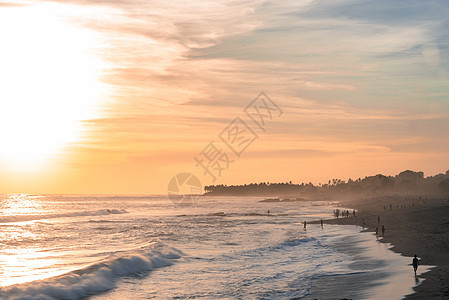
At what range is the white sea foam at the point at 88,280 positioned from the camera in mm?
24922

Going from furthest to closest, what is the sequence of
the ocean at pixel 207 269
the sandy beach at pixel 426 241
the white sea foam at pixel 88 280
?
the white sea foam at pixel 88 280
the ocean at pixel 207 269
the sandy beach at pixel 426 241

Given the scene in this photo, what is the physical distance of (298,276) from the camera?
29.2m

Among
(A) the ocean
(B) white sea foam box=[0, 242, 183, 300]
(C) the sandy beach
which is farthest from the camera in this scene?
(B) white sea foam box=[0, 242, 183, 300]

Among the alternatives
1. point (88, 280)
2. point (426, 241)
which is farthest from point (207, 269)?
point (426, 241)

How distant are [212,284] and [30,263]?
17367 millimetres

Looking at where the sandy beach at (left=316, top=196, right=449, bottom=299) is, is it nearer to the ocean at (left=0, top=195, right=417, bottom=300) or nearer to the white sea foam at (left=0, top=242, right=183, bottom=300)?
the ocean at (left=0, top=195, right=417, bottom=300)

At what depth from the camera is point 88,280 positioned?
92.8 ft

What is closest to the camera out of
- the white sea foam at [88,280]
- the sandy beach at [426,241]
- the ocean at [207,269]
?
the sandy beach at [426,241]

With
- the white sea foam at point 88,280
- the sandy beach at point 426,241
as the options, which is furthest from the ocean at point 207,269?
the sandy beach at point 426,241

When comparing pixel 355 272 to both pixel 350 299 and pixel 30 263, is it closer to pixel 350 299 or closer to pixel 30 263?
pixel 350 299

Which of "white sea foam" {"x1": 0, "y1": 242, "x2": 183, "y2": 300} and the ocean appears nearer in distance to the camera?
the ocean

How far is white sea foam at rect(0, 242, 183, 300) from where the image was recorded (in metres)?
24.9

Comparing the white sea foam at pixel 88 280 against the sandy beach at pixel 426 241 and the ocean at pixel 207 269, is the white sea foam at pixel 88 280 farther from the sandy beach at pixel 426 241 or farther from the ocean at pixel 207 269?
the sandy beach at pixel 426 241

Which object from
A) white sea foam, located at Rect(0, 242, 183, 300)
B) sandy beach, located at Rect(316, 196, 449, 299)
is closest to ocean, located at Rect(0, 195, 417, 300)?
white sea foam, located at Rect(0, 242, 183, 300)
